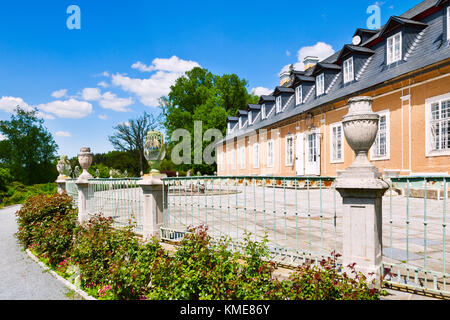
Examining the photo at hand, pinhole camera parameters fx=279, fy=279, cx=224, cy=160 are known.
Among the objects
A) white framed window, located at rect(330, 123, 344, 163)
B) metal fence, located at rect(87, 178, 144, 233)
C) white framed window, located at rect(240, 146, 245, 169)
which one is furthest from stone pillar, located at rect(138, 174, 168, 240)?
white framed window, located at rect(240, 146, 245, 169)

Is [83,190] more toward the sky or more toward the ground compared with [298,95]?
more toward the ground

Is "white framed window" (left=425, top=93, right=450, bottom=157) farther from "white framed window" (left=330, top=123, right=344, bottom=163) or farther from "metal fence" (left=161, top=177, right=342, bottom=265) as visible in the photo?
"metal fence" (left=161, top=177, right=342, bottom=265)

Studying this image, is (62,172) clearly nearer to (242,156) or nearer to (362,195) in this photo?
(362,195)

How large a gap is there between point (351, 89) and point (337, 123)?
2.17 meters

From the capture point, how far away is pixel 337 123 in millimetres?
16641

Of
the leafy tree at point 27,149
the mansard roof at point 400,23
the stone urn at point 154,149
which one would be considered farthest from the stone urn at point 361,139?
the leafy tree at point 27,149

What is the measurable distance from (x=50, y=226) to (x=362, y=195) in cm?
750

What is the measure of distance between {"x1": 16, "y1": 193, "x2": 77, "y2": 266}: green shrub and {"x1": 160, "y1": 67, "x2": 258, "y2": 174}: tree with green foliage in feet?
88.0

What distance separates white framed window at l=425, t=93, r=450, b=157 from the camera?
11.0 metres

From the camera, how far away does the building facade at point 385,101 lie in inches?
447

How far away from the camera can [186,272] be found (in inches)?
129

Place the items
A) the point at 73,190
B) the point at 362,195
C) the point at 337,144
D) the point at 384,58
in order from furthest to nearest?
the point at 337,144 < the point at 384,58 < the point at 73,190 < the point at 362,195

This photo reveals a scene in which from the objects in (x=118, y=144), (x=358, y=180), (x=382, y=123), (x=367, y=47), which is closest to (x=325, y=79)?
(x=367, y=47)

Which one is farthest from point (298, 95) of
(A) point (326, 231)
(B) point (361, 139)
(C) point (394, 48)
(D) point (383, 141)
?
(B) point (361, 139)
